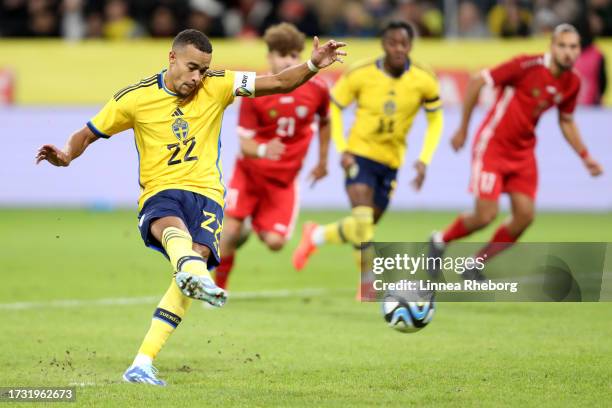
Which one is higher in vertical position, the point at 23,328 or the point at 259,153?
the point at 259,153

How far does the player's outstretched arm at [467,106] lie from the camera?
1143 centimetres

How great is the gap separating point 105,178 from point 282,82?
1306 centimetres

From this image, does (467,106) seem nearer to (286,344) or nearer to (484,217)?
(484,217)

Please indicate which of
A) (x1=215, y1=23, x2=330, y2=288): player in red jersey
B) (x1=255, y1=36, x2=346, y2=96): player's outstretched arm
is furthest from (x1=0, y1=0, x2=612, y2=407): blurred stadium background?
(x1=255, y1=36, x2=346, y2=96): player's outstretched arm

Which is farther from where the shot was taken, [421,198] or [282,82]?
[421,198]

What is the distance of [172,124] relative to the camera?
737 cm

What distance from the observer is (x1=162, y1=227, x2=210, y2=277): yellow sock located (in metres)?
6.53

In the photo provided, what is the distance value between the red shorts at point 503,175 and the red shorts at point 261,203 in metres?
1.95

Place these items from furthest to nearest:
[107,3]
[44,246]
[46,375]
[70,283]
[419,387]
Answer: [107,3] < [44,246] < [70,283] < [46,375] < [419,387]

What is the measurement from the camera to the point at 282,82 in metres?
7.30

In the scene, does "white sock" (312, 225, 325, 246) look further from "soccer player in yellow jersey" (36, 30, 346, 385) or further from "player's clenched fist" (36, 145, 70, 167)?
"player's clenched fist" (36, 145, 70, 167)

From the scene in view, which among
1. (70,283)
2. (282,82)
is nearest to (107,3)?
(70,283)

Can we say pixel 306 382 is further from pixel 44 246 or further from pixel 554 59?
pixel 44 246

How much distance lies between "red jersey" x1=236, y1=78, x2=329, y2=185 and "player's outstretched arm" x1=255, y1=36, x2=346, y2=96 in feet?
10.6
